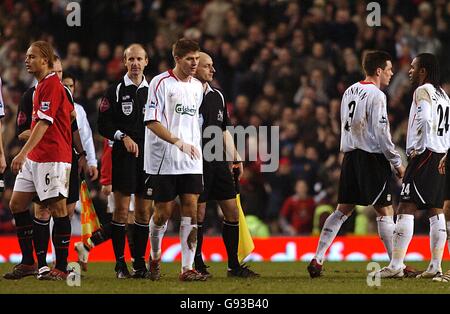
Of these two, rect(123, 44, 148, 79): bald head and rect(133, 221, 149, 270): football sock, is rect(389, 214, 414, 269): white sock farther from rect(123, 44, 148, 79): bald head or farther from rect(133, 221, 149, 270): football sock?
rect(123, 44, 148, 79): bald head

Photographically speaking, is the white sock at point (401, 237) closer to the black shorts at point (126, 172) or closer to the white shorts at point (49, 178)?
the black shorts at point (126, 172)

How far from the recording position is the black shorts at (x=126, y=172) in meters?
10.1

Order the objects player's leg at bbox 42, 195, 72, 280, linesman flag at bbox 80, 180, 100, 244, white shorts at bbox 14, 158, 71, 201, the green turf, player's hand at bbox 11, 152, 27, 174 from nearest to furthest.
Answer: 1. the green turf
2. player's hand at bbox 11, 152, 27, 174
3. white shorts at bbox 14, 158, 71, 201
4. player's leg at bbox 42, 195, 72, 280
5. linesman flag at bbox 80, 180, 100, 244

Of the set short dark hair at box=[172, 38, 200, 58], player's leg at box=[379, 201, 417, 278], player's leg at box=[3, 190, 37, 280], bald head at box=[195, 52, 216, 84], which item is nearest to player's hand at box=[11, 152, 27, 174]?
player's leg at box=[3, 190, 37, 280]

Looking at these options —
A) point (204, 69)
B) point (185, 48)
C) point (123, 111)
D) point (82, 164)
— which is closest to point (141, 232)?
point (123, 111)

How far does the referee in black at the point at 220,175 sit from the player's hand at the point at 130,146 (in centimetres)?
71

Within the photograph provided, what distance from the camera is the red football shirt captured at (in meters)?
9.38

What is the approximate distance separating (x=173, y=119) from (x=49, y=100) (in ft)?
3.66

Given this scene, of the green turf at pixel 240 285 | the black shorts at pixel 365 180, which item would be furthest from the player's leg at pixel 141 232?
the black shorts at pixel 365 180

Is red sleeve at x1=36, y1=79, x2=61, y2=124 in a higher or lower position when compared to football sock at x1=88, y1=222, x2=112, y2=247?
higher

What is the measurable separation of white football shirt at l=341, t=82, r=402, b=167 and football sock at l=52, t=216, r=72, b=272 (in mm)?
2773

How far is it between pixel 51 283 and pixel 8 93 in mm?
9694
